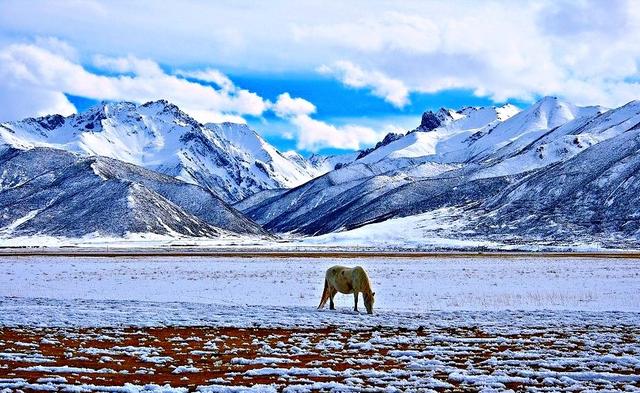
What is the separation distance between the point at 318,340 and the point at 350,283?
9097mm

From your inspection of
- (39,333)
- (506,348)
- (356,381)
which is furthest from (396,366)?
(39,333)

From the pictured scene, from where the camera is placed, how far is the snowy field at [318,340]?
14.2m

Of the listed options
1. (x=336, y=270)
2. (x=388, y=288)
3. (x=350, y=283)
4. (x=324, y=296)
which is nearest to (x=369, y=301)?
(x=350, y=283)

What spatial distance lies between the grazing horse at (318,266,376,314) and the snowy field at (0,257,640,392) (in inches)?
42.1

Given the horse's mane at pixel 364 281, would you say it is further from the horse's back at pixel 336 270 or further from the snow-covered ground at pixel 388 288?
the snow-covered ground at pixel 388 288

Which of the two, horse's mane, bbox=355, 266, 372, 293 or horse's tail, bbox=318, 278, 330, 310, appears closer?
horse's mane, bbox=355, 266, 372, 293

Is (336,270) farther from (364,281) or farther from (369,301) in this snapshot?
(369,301)

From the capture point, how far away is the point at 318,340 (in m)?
20.2

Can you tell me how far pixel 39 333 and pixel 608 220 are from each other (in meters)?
168

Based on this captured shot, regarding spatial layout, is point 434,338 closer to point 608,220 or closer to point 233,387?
point 233,387

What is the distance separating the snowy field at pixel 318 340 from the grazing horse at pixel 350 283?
1.07 meters

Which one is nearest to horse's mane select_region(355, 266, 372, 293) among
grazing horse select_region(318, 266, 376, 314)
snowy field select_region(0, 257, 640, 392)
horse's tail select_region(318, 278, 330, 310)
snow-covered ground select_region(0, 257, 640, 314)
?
grazing horse select_region(318, 266, 376, 314)

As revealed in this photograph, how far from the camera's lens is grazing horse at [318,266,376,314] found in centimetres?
2808

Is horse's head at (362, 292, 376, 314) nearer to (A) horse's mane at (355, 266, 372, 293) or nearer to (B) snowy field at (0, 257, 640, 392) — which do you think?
(A) horse's mane at (355, 266, 372, 293)
